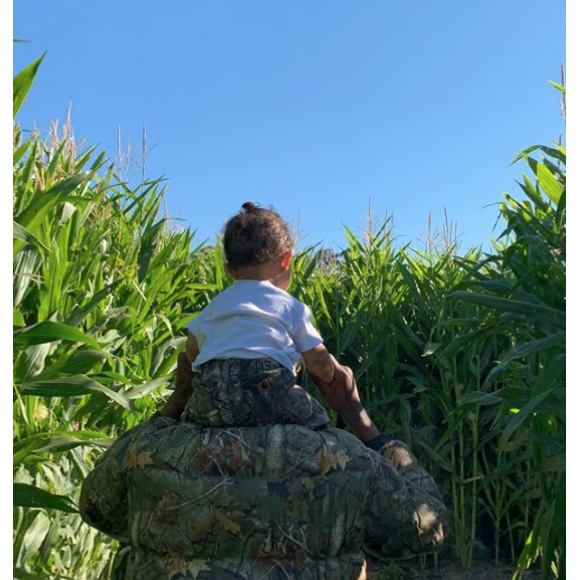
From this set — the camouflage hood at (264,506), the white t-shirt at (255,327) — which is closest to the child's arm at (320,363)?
the white t-shirt at (255,327)

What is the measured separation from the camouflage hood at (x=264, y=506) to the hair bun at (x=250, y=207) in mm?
635

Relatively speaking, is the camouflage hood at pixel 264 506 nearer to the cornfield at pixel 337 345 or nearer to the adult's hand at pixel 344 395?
the adult's hand at pixel 344 395

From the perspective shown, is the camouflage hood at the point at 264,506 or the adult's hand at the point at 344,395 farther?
the adult's hand at the point at 344,395

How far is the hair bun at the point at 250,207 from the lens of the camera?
2132 millimetres

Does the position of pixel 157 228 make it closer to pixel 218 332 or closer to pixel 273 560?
pixel 218 332

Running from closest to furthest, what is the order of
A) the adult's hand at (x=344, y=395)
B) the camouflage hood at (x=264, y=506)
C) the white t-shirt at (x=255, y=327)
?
1. the camouflage hood at (x=264, y=506)
2. the white t-shirt at (x=255, y=327)
3. the adult's hand at (x=344, y=395)

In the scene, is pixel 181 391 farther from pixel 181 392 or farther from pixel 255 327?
pixel 255 327

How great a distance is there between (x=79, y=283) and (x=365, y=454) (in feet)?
5.26

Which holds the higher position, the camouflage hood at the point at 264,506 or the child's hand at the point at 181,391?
the child's hand at the point at 181,391

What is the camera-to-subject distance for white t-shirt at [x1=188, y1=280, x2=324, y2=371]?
76.0 inches

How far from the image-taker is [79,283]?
9.89ft

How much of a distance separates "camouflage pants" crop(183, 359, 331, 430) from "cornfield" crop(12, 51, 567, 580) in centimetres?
54

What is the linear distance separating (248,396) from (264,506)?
0.28m

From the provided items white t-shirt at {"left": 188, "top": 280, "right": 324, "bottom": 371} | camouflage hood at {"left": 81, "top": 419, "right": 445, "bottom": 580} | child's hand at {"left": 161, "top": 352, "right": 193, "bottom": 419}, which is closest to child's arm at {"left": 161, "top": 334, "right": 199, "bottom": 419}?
child's hand at {"left": 161, "top": 352, "right": 193, "bottom": 419}
